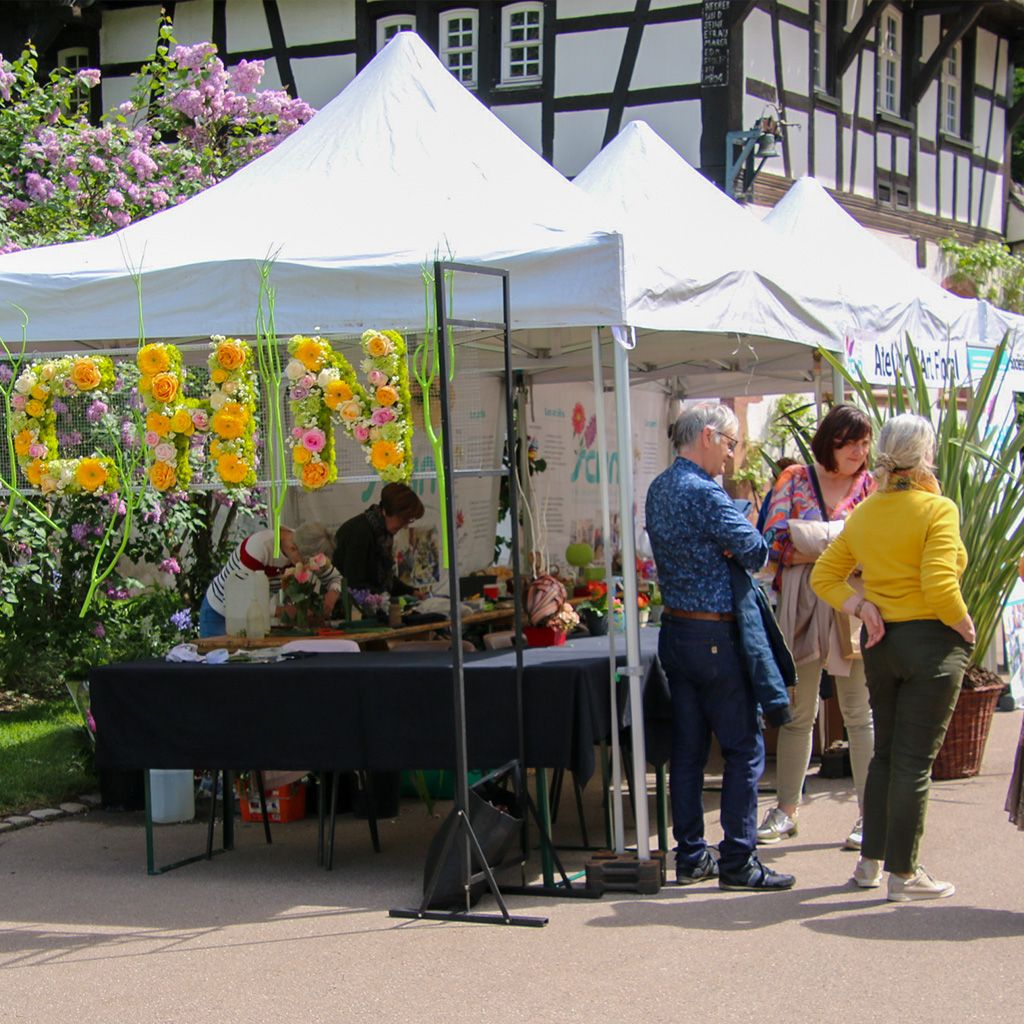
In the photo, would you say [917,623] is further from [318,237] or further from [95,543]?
[95,543]

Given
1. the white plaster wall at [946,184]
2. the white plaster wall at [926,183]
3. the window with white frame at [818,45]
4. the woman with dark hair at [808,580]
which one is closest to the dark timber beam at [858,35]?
the window with white frame at [818,45]

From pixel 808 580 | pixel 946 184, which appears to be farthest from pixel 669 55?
pixel 808 580

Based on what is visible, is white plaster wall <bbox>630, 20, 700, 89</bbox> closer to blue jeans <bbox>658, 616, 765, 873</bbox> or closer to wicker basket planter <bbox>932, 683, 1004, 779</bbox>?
wicker basket planter <bbox>932, 683, 1004, 779</bbox>

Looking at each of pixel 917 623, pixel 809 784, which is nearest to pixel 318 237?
pixel 917 623

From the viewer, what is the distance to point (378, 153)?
658 centimetres

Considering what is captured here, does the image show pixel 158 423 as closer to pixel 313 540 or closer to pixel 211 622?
pixel 211 622

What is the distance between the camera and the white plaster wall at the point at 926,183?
19641mm

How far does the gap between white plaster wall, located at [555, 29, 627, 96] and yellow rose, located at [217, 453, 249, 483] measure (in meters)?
11.8

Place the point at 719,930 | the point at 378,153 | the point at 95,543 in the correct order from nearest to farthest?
the point at 719,930
the point at 378,153
the point at 95,543

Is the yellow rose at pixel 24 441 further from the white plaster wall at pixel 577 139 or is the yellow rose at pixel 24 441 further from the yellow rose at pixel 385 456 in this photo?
the white plaster wall at pixel 577 139

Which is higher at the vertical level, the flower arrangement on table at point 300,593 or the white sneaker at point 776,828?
the flower arrangement on table at point 300,593

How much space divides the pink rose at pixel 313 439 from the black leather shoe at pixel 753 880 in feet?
6.69

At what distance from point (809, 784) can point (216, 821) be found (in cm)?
276

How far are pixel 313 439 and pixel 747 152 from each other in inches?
434
